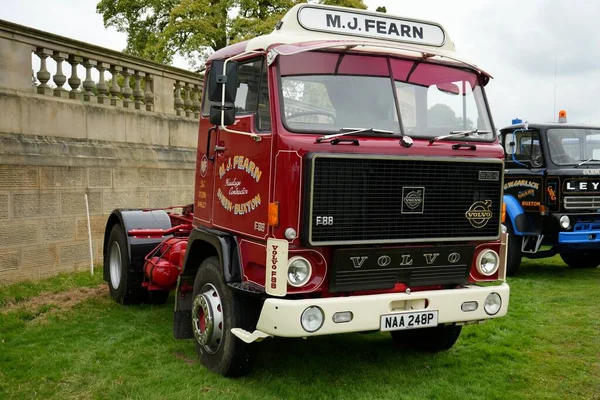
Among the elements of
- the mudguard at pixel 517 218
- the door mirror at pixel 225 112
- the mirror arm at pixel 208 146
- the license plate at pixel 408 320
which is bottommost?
the license plate at pixel 408 320

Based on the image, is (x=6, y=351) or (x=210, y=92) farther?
(x=6, y=351)

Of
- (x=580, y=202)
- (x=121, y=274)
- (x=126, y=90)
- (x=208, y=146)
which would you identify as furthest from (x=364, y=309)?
(x=126, y=90)

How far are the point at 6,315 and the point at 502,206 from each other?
525 cm

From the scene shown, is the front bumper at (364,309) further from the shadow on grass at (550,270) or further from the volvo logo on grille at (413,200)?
the shadow on grass at (550,270)

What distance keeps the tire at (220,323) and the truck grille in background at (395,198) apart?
0.90 meters

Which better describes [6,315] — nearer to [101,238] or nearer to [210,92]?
[101,238]

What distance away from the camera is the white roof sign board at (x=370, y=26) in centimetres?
553

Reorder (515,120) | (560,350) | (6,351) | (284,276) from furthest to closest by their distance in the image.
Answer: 1. (515,120)
2. (560,350)
3. (6,351)
4. (284,276)

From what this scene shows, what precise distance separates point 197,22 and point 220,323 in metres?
18.7

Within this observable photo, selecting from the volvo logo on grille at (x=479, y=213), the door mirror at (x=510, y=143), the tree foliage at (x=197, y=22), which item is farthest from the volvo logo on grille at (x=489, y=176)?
the tree foliage at (x=197, y=22)

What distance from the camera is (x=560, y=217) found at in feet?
33.1

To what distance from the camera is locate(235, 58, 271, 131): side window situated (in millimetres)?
5211

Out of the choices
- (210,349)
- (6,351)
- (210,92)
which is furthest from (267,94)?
(6,351)

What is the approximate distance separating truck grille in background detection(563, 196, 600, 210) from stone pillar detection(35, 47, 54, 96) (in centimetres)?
771
